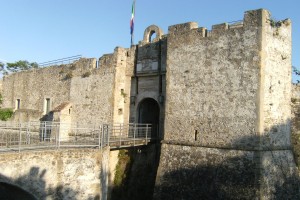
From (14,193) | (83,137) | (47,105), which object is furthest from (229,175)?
(47,105)

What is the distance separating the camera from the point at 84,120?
2111cm

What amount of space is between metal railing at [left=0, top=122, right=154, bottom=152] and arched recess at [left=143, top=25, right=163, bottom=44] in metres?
4.85

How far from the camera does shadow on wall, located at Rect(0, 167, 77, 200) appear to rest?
10820mm

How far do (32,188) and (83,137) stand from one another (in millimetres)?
9237

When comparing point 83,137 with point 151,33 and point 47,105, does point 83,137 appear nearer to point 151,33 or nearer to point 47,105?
point 47,105

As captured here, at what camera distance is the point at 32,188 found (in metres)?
11.2

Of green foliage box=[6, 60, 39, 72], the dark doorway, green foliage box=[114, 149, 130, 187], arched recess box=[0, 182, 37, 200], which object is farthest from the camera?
green foliage box=[6, 60, 39, 72]

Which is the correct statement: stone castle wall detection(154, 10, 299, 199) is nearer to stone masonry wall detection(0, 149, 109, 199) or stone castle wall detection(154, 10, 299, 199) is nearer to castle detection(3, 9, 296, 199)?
castle detection(3, 9, 296, 199)

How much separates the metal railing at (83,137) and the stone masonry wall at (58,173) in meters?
0.51

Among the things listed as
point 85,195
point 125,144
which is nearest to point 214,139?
point 125,144

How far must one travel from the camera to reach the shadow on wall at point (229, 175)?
42.4 ft

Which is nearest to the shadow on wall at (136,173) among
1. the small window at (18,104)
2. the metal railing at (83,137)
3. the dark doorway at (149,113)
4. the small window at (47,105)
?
the metal railing at (83,137)

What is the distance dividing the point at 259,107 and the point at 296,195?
4691 mm

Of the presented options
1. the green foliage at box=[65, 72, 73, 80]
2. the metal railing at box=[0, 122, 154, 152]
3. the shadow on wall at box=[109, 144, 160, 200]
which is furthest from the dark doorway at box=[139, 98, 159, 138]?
the green foliage at box=[65, 72, 73, 80]
